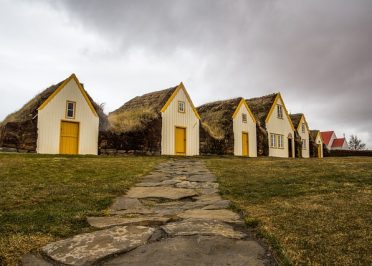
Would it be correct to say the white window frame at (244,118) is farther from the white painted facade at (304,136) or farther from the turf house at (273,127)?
the white painted facade at (304,136)

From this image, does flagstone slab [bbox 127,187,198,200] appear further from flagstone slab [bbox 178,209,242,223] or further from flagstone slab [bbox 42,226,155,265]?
flagstone slab [bbox 42,226,155,265]

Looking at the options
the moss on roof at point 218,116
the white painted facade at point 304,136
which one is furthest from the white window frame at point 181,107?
the white painted facade at point 304,136

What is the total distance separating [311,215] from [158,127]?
73.9ft

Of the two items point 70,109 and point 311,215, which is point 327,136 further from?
point 311,215

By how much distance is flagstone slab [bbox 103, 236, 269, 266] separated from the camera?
10.6 ft

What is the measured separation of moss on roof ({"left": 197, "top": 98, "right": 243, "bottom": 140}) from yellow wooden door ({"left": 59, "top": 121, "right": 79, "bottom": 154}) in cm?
1156

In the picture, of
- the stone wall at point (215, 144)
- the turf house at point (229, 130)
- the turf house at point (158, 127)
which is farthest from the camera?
the turf house at point (229, 130)

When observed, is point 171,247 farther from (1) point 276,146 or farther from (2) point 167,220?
(1) point 276,146

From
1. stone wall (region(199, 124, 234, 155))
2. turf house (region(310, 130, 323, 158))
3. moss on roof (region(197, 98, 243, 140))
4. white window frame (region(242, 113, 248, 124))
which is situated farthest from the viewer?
turf house (region(310, 130, 323, 158))

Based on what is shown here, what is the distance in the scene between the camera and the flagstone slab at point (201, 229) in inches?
164

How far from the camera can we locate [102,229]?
14.6 ft

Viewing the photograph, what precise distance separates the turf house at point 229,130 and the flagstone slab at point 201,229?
83.8 feet

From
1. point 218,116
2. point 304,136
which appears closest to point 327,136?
point 304,136

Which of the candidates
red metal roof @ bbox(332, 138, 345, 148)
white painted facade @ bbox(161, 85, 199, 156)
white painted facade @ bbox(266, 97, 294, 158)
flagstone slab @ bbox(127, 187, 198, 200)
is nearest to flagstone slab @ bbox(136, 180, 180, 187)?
flagstone slab @ bbox(127, 187, 198, 200)
